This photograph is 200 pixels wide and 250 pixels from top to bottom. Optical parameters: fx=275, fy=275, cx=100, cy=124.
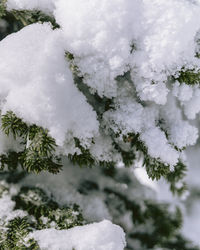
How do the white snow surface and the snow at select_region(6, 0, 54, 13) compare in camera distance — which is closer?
the white snow surface

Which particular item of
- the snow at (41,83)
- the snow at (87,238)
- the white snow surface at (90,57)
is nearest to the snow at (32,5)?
the white snow surface at (90,57)

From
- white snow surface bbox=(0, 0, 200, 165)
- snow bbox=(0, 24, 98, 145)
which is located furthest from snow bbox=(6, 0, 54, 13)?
snow bbox=(0, 24, 98, 145)

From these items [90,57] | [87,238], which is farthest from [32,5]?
[87,238]

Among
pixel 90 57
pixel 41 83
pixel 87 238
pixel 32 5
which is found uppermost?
pixel 32 5

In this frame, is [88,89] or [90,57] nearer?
[90,57]

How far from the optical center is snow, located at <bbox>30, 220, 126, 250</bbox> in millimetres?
1065

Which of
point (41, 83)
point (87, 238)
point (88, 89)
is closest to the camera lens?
point (41, 83)

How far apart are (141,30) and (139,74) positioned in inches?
6.6

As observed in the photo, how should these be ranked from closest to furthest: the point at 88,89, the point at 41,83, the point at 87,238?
1. the point at 41,83
2. the point at 87,238
3. the point at 88,89

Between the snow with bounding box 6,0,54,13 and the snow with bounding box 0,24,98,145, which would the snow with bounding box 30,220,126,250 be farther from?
the snow with bounding box 6,0,54,13

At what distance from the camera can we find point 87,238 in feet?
3.56

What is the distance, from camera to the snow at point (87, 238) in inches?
41.9

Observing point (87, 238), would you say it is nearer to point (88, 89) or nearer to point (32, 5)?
point (88, 89)

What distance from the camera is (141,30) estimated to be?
41.8 inches
